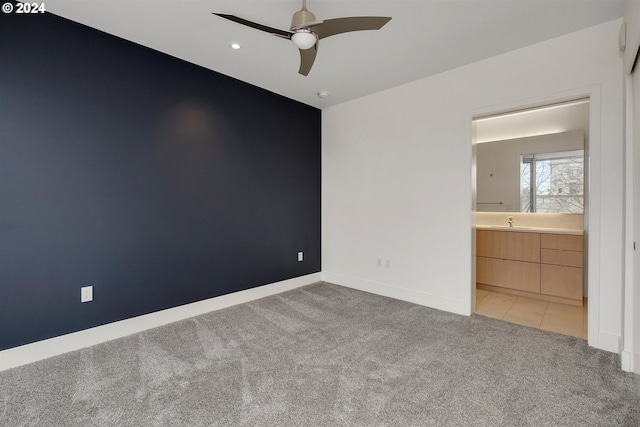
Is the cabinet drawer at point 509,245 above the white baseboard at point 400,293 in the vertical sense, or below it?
above

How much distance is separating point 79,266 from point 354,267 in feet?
9.89

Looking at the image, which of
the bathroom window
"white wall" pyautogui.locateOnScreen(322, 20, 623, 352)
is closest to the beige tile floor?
"white wall" pyautogui.locateOnScreen(322, 20, 623, 352)

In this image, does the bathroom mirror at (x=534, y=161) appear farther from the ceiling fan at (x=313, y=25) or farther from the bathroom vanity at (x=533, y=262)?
the ceiling fan at (x=313, y=25)

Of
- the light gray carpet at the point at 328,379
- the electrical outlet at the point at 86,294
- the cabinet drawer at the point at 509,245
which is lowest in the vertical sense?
the light gray carpet at the point at 328,379

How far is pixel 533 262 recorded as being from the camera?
12.1 feet

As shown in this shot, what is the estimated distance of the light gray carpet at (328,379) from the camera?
63.9 inches

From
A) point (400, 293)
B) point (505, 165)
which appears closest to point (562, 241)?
point (505, 165)

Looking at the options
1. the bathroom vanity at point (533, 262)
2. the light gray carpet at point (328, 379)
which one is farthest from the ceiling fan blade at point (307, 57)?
the bathroom vanity at point (533, 262)

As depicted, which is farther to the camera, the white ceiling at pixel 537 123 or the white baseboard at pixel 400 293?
the white ceiling at pixel 537 123

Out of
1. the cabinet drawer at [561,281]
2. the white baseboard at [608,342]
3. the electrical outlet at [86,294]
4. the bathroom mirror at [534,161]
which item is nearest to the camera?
the white baseboard at [608,342]

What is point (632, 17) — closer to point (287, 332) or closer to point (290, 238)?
point (287, 332)

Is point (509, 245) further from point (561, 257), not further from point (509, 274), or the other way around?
point (561, 257)

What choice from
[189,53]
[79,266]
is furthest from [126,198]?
[189,53]

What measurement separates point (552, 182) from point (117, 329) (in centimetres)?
538
